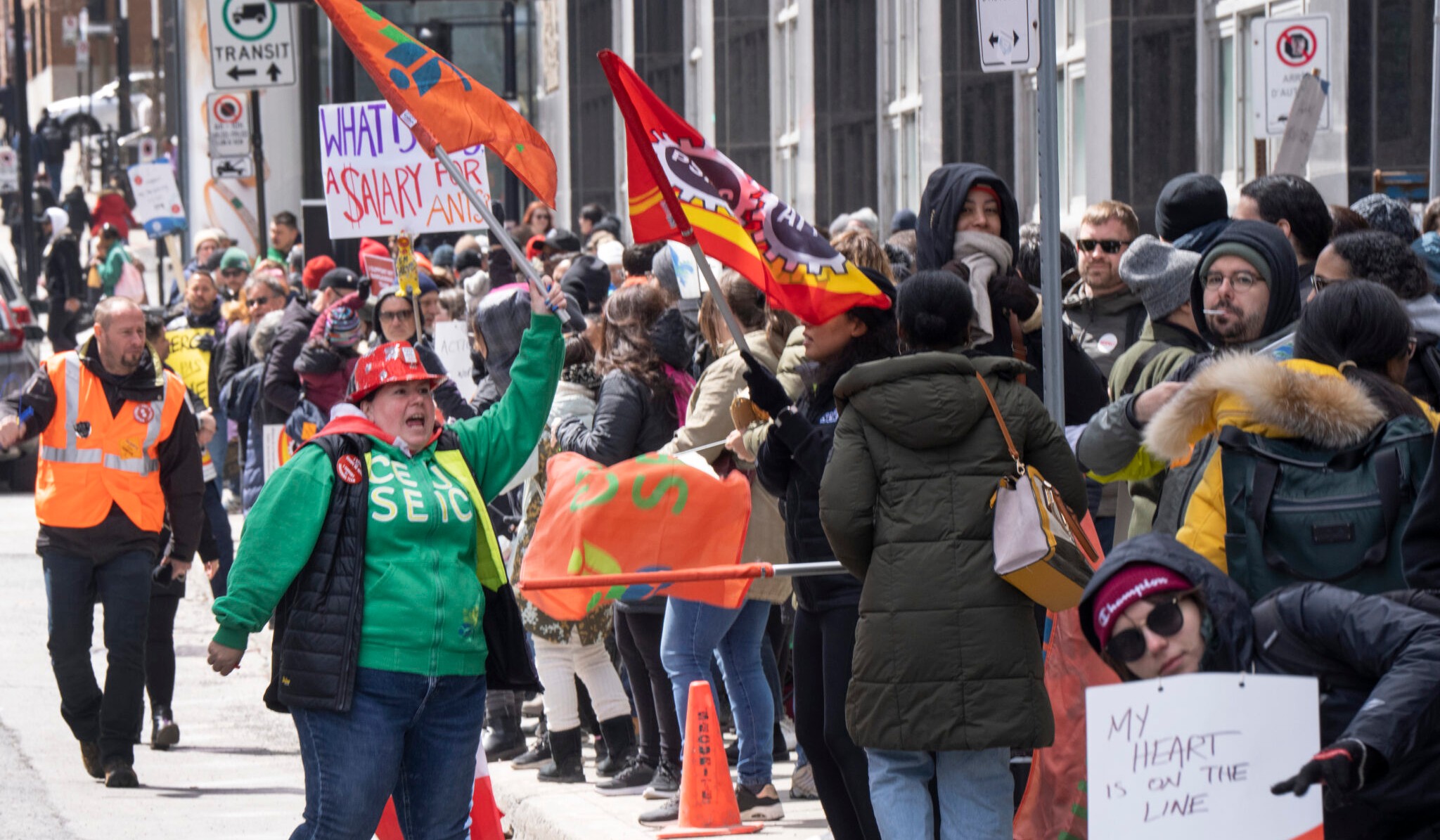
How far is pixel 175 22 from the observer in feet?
122

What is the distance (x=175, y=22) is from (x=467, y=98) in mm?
31441

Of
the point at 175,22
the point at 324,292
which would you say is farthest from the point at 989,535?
the point at 175,22

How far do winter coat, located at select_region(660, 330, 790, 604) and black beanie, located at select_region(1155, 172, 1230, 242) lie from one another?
1463 mm

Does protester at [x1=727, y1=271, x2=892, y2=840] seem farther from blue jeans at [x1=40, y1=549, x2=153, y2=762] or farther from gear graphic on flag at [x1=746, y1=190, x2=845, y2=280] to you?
blue jeans at [x1=40, y1=549, x2=153, y2=762]

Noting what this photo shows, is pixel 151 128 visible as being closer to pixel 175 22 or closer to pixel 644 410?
pixel 175 22

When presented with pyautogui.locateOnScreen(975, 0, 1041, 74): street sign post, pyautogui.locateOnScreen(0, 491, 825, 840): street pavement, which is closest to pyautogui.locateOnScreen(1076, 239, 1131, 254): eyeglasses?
pyautogui.locateOnScreen(975, 0, 1041, 74): street sign post

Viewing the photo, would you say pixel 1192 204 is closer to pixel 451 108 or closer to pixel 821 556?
pixel 821 556

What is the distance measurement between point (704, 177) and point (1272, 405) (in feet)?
9.18

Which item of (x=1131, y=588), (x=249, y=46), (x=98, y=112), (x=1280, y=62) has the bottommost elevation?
(x=1131, y=588)

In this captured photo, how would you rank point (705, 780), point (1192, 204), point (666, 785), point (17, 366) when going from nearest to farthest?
point (1192, 204) → point (705, 780) → point (666, 785) → point (17, 366)

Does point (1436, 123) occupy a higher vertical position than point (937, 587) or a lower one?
higher

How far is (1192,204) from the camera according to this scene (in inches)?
279

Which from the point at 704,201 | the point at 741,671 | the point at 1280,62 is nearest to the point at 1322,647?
the point at 704,201

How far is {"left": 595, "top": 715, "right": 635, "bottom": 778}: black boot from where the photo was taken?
8.52m
